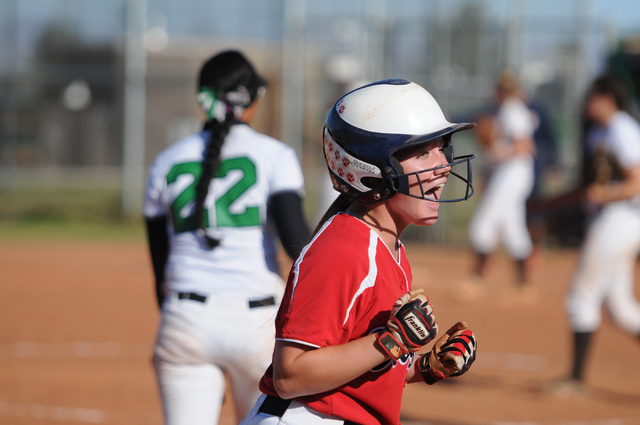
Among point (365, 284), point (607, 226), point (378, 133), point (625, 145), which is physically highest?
point (378, 133)

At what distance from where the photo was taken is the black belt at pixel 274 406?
2352 millimetres

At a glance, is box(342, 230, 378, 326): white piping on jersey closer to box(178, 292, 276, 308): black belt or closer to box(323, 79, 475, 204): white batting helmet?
box(323, 79, 475, 204): white batting helmet

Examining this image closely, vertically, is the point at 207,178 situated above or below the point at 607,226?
above

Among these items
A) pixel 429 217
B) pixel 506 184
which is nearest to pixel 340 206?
pixel 429 217

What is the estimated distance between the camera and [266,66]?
754 inches

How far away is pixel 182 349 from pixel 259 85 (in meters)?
1.26

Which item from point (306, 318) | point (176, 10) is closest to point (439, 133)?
point (306, 318)

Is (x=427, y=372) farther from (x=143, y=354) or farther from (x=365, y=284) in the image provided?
(x=143, y=354)

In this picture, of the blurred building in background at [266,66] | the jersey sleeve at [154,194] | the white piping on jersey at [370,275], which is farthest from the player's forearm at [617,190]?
the blurred building in background at [266,66]

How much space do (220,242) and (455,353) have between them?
4.48ft

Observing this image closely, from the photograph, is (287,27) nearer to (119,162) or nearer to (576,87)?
(119,162)

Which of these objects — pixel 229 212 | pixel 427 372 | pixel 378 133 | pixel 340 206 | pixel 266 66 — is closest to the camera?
pixel 378 133

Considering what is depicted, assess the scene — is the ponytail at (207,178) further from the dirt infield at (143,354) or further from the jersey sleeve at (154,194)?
the dirt infield at (143,354)

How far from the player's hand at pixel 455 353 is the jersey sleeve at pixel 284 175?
3.94 feet
